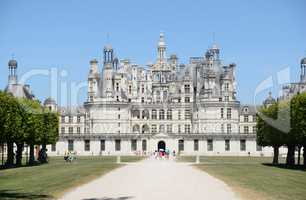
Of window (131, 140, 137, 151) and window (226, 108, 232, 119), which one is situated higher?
window (226, 108, 232, 119)

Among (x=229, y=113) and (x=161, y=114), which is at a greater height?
(x=161, y=114)

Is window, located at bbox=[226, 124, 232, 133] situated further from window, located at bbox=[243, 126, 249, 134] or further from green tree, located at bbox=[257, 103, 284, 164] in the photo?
green tree, located at bbox=[257, 103, 284, 164]

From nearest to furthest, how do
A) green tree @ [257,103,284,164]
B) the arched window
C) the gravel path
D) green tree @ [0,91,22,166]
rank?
the gravel path, green tree @ [0,91,22,166], green tree @ [257,103,284,164], the arched window

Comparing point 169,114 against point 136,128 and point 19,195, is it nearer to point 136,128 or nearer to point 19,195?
point 136,128

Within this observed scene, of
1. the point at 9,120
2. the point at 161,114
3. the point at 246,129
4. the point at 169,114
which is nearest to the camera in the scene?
the point at 9,120

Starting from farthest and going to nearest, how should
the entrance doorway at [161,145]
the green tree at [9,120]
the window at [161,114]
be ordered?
the window at [161,114]
the entrance doorway at [161,145]
the green tree at [9,120]

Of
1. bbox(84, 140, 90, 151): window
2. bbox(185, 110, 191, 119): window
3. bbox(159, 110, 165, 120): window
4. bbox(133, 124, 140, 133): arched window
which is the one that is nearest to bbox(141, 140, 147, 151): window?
bbox(133, 124, 140, 133): arched window

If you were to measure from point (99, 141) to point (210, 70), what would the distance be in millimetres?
28482

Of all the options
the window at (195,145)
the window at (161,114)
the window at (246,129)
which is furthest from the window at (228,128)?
the window at (161,114)

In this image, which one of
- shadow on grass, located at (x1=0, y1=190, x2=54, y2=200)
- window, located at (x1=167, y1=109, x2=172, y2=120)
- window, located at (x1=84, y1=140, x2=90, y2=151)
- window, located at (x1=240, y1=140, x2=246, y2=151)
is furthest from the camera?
window, located at (x1=167, y1=109, x2=172, y2=120)

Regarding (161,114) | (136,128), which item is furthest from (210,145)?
(136,128)

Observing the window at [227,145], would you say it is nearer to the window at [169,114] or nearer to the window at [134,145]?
the window at [169,114]

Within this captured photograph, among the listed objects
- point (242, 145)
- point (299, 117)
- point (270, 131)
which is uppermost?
point (299, 117)

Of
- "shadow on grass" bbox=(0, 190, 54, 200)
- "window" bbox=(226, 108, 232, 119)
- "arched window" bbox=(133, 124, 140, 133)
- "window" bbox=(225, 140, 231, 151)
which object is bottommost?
"shadow on grass" bbox=(0, 190, 54, 200)
